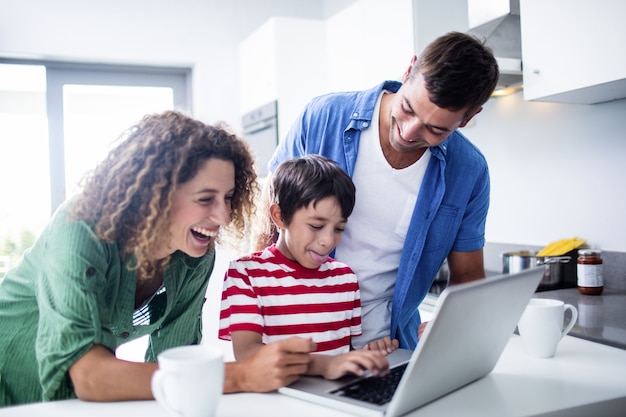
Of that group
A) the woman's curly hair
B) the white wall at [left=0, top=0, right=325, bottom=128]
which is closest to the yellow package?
the woman's curly hair

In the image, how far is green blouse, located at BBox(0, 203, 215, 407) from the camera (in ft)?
3.01

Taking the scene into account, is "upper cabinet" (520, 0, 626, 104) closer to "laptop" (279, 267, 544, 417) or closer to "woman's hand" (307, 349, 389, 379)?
"laptop" (279, 267, 544, 417)

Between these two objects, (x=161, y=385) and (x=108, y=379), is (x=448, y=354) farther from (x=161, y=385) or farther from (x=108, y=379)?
(x=108, y=379)

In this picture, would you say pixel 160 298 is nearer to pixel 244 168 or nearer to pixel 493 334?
pixel 244 168

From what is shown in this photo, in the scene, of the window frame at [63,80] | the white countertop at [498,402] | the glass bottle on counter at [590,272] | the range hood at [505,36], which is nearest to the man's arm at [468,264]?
the white countertop at [498,402]

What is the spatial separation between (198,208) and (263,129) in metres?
2.39

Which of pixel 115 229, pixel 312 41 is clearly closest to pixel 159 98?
pixel 312 41

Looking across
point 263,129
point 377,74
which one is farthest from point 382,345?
point 263,129

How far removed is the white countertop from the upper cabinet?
93 centimetres

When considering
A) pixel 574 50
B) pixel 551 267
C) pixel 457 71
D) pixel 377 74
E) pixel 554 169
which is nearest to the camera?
pixel 457 71

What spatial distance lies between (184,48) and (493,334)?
10.6ft

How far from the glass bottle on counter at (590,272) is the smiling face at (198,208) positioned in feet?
4.31

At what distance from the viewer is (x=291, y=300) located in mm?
1257

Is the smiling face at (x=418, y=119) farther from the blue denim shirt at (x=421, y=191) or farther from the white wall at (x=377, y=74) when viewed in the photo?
the white wall at (x=377, y=74)
